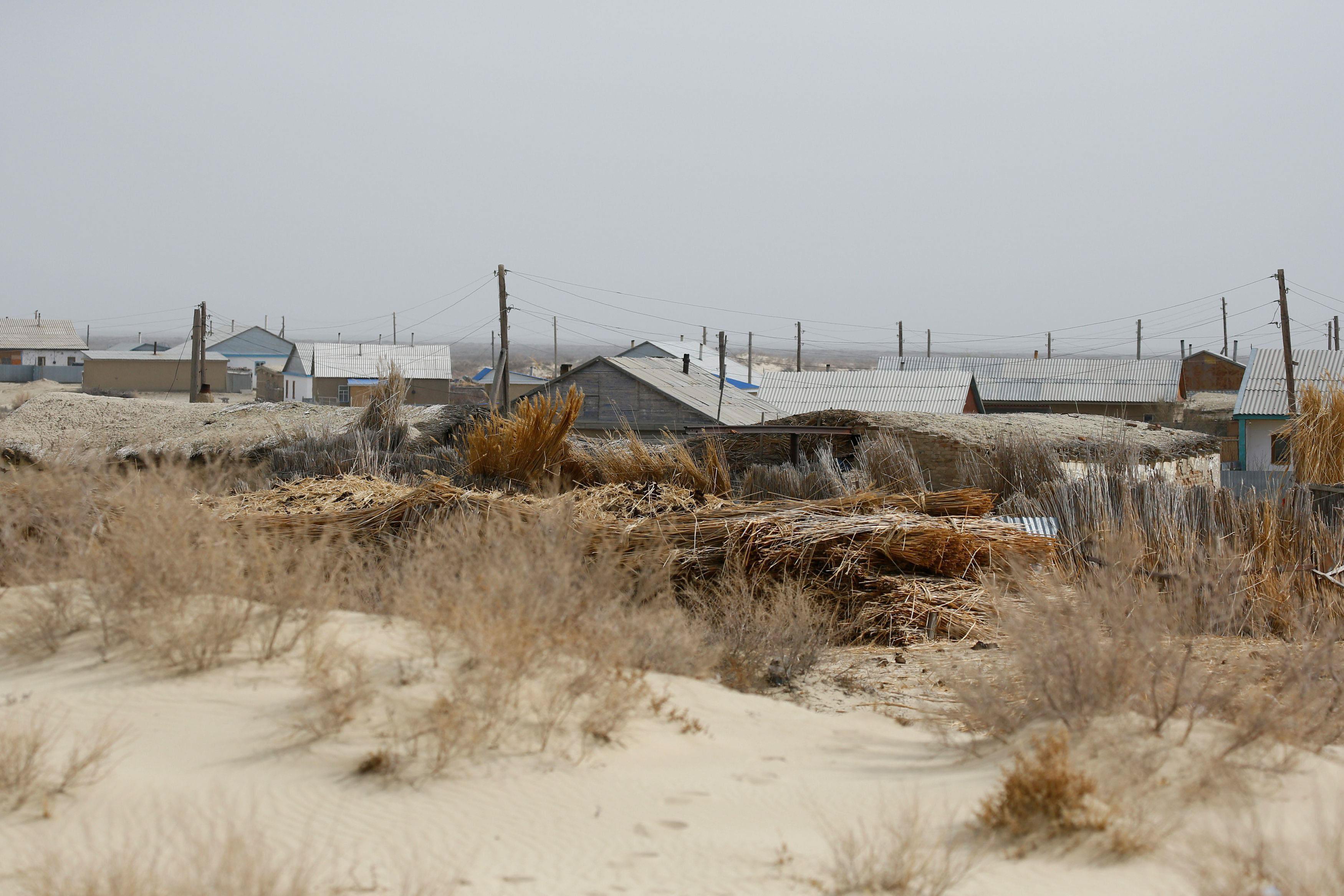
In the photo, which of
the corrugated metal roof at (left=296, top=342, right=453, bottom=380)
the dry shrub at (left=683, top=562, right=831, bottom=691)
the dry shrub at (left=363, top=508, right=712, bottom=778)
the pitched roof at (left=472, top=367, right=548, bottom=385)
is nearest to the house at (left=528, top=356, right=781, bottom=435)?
the dry shrub at (left=683, top=562, right=831, bottom=691)

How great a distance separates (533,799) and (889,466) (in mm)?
8757

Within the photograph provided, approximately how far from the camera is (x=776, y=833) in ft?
13.4

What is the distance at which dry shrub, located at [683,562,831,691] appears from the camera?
24.9 feet

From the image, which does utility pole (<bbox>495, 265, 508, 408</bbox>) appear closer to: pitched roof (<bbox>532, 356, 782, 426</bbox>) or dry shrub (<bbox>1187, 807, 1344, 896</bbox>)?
pitched roof (<bbox>532, 356, 782, 426</bbox>)

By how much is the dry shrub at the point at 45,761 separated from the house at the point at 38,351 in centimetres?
6753

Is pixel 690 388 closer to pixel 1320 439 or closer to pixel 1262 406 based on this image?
pixel 1262 406

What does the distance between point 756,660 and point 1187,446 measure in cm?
1223

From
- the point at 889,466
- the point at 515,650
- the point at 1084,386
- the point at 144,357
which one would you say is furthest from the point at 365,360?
the point at 515,650

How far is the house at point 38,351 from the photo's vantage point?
63688 mm

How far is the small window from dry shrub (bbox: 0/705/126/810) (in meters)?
12.9

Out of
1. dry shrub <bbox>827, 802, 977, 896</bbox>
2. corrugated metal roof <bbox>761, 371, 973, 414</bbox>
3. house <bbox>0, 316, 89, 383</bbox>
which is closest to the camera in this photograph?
dry shrub <bbox>827, 802, 977, 896</bbox>

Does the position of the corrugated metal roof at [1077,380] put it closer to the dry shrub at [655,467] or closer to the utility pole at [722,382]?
the utility pole at [722,382]

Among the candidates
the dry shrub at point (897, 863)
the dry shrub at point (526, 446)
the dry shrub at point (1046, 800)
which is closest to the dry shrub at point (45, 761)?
the dry shrub at point (897, 863)

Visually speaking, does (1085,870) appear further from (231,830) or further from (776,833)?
(231,830)
